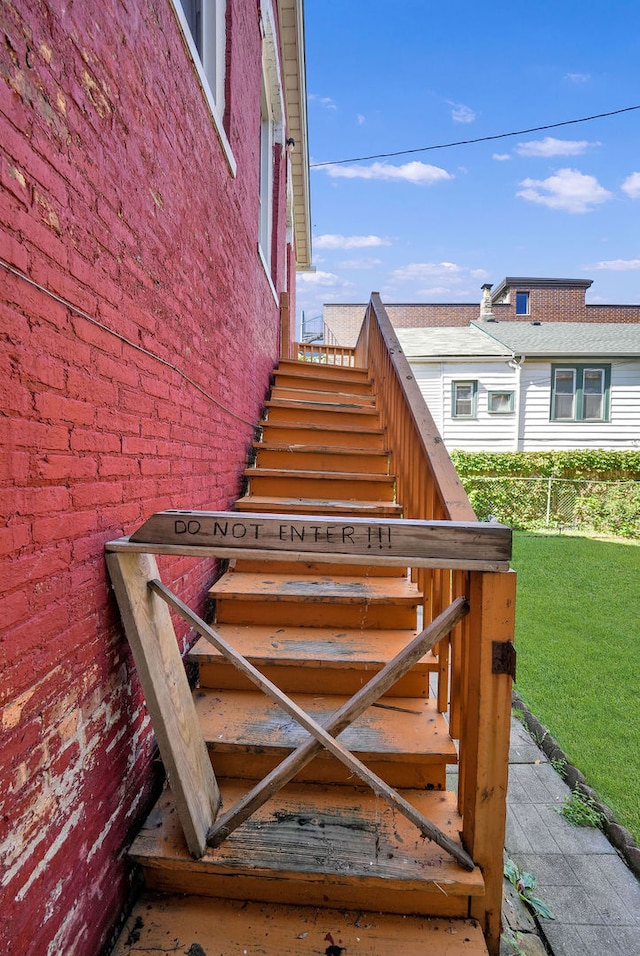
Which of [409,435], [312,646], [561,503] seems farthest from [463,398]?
[312,646]

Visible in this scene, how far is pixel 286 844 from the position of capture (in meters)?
1.54

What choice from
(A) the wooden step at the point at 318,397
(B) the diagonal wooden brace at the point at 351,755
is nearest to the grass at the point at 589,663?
(B) the diagonal wooden brace at the point at 351,755

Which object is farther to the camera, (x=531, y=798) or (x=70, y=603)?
(x=531, y=798)

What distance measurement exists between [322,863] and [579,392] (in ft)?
44.1

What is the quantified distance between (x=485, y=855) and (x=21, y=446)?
1792 millimetres

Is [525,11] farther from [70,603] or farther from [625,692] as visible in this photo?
[70,603]

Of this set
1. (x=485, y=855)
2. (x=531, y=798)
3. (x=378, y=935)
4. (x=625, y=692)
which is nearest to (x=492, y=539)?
(x=485, y=855)

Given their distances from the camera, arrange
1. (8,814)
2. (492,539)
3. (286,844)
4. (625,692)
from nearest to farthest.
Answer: (8,814), (492,539), (286,844), (625,692)

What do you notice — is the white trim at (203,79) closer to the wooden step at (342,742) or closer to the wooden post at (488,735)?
the wooden post at (488,735)

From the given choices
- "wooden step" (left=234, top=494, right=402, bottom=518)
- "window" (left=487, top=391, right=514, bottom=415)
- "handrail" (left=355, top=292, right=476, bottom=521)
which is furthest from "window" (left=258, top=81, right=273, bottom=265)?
"window" (left=487, top=391, right=514, bottom=415)

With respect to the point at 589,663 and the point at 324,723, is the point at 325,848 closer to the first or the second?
the point at 324,723

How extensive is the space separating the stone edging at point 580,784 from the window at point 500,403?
10.2 meters

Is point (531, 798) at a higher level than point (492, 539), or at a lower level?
lower

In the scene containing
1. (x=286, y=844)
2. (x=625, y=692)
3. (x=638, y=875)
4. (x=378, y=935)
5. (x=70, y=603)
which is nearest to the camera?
(x=70, y=603)
